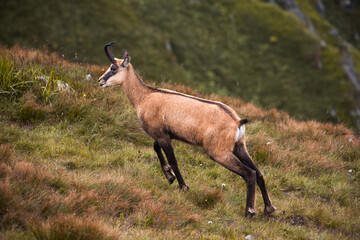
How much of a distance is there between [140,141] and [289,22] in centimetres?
7011

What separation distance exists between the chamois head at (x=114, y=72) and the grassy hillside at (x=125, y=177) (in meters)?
1.28

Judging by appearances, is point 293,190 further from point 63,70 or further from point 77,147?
point 63,70

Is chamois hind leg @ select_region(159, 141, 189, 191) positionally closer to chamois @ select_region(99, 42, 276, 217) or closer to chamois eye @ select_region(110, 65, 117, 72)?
chamois @ select_region(99, 42, 276, 217)

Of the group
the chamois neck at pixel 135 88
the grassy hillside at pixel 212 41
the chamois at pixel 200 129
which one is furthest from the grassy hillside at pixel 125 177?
the grassy hillside at pixel 212 41

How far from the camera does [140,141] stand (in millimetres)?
8516

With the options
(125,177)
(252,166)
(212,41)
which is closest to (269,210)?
(252,166)

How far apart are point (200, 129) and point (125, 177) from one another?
64.6 inches

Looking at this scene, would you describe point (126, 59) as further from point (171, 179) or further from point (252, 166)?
point (252, 166)

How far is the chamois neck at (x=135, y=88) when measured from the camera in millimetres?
7290

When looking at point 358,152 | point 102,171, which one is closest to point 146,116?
point 102,171

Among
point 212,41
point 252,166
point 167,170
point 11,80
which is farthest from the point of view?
point 212,41

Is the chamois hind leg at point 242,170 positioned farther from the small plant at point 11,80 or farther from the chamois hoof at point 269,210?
the small plant at point 11,80

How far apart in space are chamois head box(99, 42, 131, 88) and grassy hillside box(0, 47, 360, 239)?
1.28m

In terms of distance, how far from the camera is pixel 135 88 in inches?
→ 291
